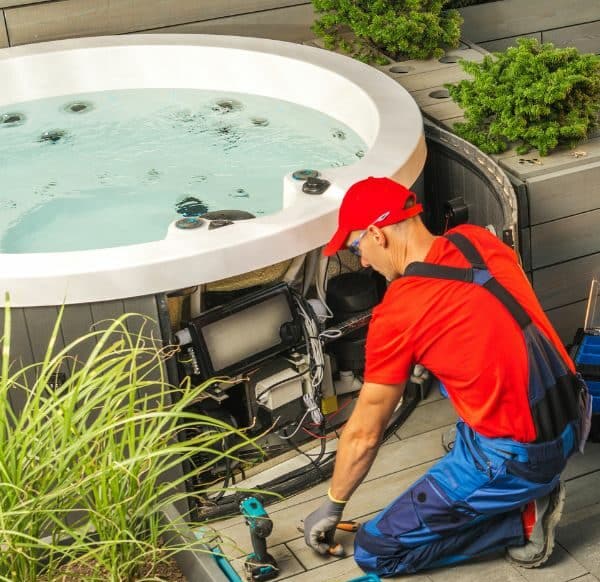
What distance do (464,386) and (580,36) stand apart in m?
2.97

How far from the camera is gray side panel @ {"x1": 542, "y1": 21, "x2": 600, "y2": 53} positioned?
4.75 m

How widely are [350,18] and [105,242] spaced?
1.42m

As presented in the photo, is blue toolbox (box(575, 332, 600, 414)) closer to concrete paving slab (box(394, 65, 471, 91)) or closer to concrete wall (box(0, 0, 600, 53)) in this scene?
concrete paving slab (box(394, 65, 471, 91))

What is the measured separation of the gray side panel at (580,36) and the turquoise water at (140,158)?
4.28 feet

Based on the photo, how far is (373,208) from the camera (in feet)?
7.77

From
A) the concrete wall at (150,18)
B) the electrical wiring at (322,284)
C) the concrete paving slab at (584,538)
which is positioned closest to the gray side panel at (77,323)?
the electrical wiring at (322,284)

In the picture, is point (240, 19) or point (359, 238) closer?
point (359, 238)

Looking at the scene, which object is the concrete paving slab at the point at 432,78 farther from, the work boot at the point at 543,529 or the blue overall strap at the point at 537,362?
the work boot at the point at 543,529

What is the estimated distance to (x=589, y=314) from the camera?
3.31 m

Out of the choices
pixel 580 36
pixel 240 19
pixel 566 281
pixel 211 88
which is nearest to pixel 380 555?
pixel 566 281

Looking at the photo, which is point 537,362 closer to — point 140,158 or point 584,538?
point 584,538

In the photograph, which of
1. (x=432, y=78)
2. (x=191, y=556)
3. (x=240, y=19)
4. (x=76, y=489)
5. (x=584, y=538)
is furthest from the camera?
(x=240, y=19)

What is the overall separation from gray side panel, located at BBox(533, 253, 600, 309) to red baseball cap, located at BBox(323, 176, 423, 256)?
3.49ft

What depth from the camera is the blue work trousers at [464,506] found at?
2379 millimetres
